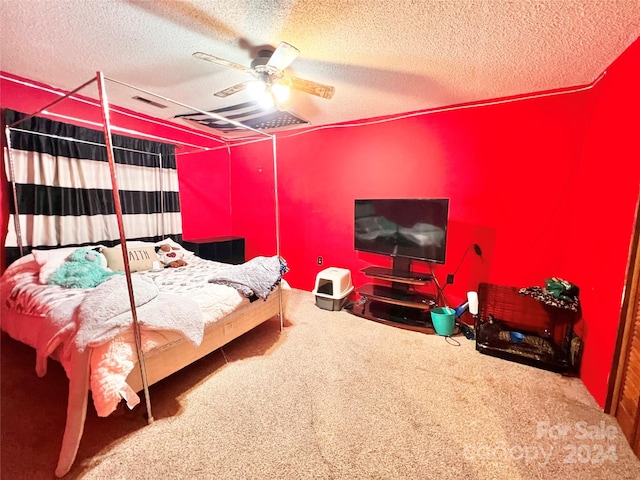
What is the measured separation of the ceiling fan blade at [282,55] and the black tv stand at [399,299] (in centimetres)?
215

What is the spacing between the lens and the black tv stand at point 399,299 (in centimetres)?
279

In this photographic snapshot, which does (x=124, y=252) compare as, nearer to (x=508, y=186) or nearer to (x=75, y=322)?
(x=75, y=322)

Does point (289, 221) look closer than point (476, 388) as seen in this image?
No

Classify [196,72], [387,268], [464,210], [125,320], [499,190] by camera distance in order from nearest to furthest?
[125,320]
[196,72]
[499,190]
[464,210]
[387,268]

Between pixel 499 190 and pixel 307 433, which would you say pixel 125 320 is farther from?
pixel 499 190

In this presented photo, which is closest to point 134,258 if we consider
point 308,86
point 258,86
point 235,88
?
point 235,88

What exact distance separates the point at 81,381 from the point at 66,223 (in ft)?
6.75

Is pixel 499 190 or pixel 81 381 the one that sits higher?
pixel 499 190

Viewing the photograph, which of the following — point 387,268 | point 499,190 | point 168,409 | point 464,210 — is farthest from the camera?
point 387,268

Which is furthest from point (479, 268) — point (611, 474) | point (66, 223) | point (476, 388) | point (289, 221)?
point (66, 223)

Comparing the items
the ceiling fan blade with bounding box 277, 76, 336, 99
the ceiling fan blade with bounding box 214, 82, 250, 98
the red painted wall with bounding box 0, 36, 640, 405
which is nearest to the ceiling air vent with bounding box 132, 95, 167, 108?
the red painted wall with bounding box 0, 36, 640, 405

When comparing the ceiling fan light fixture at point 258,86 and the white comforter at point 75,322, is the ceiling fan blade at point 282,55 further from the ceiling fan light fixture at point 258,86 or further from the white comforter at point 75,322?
the white comforter at point 75,322

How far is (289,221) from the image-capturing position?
4.01 metres

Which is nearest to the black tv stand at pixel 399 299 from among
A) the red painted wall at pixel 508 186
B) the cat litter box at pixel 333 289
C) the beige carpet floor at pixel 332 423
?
the cat litter box at pixel 333 289
